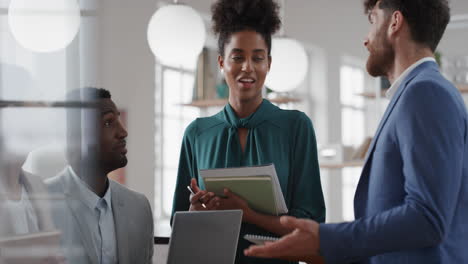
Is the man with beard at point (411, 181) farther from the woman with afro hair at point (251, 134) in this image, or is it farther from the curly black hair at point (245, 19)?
the curly black hair at point (245, 19)

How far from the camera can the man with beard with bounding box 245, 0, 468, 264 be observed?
1103mm

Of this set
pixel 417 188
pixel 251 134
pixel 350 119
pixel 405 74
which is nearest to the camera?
pixel 417 188

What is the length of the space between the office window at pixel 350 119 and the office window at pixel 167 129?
114 inches

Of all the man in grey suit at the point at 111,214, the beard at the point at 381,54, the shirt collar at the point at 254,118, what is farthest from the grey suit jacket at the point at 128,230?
the beard at the point at 381,54

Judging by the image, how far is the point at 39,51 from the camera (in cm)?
74

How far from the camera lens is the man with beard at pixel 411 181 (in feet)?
3.62

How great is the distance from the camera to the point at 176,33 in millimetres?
2531

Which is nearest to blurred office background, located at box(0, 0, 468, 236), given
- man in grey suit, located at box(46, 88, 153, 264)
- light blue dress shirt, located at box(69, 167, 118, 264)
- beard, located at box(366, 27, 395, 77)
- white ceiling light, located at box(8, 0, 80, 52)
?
white ceiling light, located at box(8, 0, 80, 52)

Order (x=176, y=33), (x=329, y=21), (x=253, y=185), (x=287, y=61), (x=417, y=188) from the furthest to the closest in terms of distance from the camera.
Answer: (x=329, y=21)
(x=287, y=61)
(x=176, y=33)
(x=253, y=185)
(x=417, y=188)

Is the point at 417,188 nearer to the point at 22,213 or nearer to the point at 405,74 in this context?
the point at 405,74

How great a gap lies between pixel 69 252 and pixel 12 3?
1.25 ft

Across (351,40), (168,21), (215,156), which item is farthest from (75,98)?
(351,40)

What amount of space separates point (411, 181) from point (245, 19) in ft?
2.77

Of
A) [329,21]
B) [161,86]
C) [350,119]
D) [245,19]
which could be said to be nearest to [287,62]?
[245,19]
